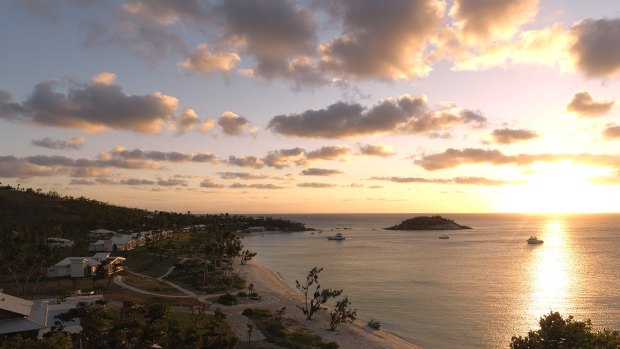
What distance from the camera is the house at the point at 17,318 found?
109 feet

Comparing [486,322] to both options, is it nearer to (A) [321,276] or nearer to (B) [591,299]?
(B) [591,299]

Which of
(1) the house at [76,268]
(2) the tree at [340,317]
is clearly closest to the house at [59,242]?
(1) the house at [76,268]

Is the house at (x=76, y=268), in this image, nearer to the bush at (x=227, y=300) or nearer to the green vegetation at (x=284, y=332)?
the bush at (x=227, y=300)

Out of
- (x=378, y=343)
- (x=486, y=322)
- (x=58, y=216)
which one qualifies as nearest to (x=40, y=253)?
(x=378, y=343)

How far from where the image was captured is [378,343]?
4975 cm

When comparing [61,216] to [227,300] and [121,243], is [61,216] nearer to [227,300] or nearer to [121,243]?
[121,243]

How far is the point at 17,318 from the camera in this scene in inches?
1345

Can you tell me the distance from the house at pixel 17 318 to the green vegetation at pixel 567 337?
34811 millimetres

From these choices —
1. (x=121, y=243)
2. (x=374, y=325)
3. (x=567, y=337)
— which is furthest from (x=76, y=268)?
(x=567, y=337)

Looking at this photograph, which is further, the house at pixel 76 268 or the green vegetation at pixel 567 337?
the house at pixel 76 268

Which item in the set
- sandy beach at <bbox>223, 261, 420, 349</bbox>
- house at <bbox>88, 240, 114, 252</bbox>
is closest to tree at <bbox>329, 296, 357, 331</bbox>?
sandy beach at <bbox>223, 261, 420, 349</bbox>

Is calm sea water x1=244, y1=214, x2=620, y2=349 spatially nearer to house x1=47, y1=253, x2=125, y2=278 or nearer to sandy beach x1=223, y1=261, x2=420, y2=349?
sandy beach x1=223, y1=261, x2=420, y2=349

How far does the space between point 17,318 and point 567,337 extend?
38.9 m

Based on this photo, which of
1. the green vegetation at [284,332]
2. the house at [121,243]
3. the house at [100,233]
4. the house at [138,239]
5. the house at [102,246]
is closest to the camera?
the green vegetation at [284,332]
